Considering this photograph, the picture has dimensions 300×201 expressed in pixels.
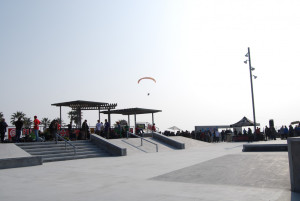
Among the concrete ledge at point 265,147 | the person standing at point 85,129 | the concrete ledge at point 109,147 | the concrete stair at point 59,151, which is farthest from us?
the person standing at point 85,129

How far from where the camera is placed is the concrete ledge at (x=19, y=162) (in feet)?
33.7

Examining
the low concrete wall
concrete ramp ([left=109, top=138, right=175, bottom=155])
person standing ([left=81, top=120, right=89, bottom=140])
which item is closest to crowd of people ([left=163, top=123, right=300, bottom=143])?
concrete ramp ([left=109, top=138, right=175, bottom=155])

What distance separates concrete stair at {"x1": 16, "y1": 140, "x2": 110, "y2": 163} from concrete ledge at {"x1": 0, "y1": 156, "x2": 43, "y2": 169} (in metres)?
1.09

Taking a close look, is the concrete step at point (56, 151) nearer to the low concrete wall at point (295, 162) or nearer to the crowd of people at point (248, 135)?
the low concrete wall at point (295, 162)

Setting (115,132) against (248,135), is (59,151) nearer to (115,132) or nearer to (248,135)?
(115,132)

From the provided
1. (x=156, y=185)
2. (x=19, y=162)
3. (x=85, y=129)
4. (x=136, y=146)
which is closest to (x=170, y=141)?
(x=136, y=146)

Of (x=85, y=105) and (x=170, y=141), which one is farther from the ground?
(x=85, y=105)

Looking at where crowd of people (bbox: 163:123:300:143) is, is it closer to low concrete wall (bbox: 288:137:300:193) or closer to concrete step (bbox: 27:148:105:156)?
concrete step (bbox: 27:148:105:156)

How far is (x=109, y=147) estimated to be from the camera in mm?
15672

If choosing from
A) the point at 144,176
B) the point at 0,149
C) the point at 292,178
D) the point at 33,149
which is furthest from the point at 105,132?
the point at 292,178

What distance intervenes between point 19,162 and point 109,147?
18.7 feet

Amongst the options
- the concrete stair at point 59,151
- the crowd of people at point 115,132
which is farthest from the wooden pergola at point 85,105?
the concrete stair at point 59,151

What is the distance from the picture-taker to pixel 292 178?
18.8ft

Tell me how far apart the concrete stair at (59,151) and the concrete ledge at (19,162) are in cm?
109
